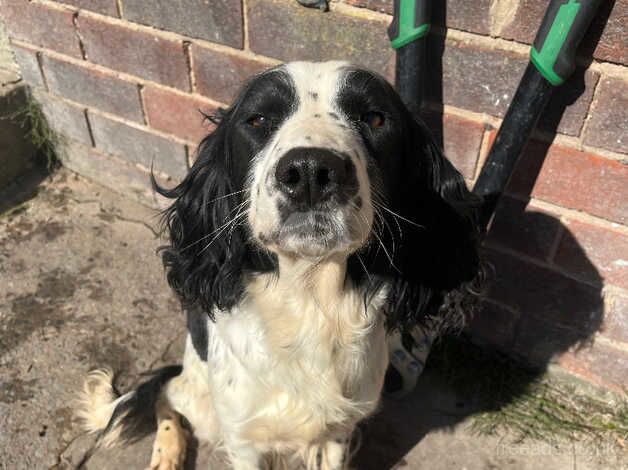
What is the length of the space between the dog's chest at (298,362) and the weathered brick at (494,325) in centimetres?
82

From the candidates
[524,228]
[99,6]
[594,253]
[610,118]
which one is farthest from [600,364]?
[99,6]

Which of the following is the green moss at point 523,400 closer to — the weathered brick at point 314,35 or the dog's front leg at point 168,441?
the dog's front leg at point 168,441

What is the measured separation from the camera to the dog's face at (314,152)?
4.17 feet

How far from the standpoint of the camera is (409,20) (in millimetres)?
1794

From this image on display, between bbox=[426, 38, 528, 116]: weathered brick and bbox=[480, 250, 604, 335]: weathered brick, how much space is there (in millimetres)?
637

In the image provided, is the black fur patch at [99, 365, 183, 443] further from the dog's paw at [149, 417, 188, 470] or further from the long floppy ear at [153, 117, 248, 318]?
the long floppy ear at [153, 117, 248, 318]

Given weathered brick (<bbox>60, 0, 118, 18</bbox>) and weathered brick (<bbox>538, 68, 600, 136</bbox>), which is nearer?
weathered brick (<bbox>538, 68, 600, 136</bbox>)

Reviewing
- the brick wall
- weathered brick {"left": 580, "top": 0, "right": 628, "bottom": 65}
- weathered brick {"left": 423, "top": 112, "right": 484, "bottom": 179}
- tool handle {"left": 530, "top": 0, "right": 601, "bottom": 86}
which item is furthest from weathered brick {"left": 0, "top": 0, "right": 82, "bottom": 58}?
weathered brick {"left": 580, "top": 0, "right": 628, "bottom": 65}

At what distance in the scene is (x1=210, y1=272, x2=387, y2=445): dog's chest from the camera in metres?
1.66

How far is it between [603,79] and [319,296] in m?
1.07

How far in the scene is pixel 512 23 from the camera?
5.98ft

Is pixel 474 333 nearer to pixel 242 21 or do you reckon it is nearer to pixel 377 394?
pixel 377 394

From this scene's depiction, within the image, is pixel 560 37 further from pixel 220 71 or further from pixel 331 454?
pixel 331 454

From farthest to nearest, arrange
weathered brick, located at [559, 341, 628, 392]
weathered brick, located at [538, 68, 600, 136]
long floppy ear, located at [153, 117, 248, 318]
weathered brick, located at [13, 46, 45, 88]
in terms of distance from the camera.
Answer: weathered brick, located at [13, 46, 45, 88] → weathered brick, located at [559, 341, 628, 392] → weathered brick, located at [538, 68, 600, 136] → long floppy ear, located at [153, 117, 248, 318]
